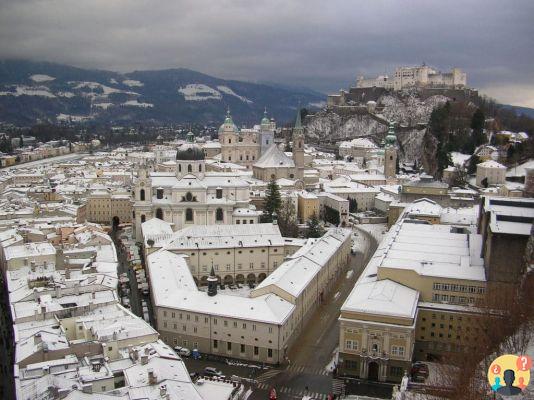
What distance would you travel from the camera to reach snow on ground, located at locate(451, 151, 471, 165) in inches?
4032

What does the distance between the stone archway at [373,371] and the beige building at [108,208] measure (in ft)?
186

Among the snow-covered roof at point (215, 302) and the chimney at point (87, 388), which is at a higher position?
the chimney at point (87, 388)

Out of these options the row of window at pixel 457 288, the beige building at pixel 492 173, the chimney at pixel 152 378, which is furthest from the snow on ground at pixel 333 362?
the beige building at pixel 492 173

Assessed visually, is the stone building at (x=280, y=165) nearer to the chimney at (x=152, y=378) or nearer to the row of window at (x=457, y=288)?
the row of window at (x=457, y=288)

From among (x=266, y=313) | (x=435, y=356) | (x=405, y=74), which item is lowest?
(x=435, y=356)

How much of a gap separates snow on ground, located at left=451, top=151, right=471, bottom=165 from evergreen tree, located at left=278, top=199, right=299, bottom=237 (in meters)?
38.4

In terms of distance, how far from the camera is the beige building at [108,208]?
85688mm

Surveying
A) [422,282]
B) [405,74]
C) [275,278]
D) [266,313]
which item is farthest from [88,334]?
[405,74]

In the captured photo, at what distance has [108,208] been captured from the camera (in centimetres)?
8600

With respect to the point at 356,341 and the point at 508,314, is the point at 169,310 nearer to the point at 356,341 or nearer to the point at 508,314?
the point at 356,341

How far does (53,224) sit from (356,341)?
43200 mm

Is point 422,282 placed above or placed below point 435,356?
above

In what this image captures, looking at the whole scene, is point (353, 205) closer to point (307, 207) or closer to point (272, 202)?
point (307, 207)

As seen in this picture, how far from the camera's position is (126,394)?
1089 inches
